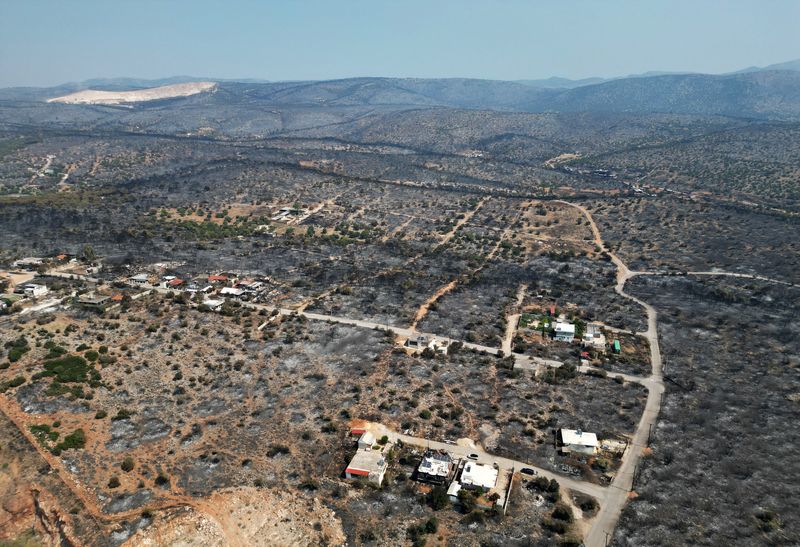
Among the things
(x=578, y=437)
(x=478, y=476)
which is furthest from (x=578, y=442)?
(x=478, y=476)

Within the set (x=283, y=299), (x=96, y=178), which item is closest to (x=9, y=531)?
(x=283, y=299)

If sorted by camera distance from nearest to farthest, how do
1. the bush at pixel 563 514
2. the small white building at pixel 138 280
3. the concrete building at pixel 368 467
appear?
1. the bush at pixel 563 514
2. the concrete building at pixel 368 467
3. the small white building at pixel 138 280

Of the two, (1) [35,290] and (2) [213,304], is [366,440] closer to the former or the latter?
(2) [213,304]

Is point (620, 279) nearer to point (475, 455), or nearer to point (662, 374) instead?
point (662, 374)

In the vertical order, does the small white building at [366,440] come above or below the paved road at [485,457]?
above

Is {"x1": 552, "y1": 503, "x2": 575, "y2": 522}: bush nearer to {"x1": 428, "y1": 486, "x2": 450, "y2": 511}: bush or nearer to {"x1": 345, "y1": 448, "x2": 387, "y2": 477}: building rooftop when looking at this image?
{"x1": 428, "y1": 486, "x2": 450, "y2": 511}: bush

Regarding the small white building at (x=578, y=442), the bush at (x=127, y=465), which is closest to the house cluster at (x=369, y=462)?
the small white building at (x=578, y=442)

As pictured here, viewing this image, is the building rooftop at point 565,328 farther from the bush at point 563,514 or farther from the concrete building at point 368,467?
the concrete building at point 368,467

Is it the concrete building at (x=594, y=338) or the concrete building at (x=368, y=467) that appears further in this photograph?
the concrete building at (x=594, y=338)
